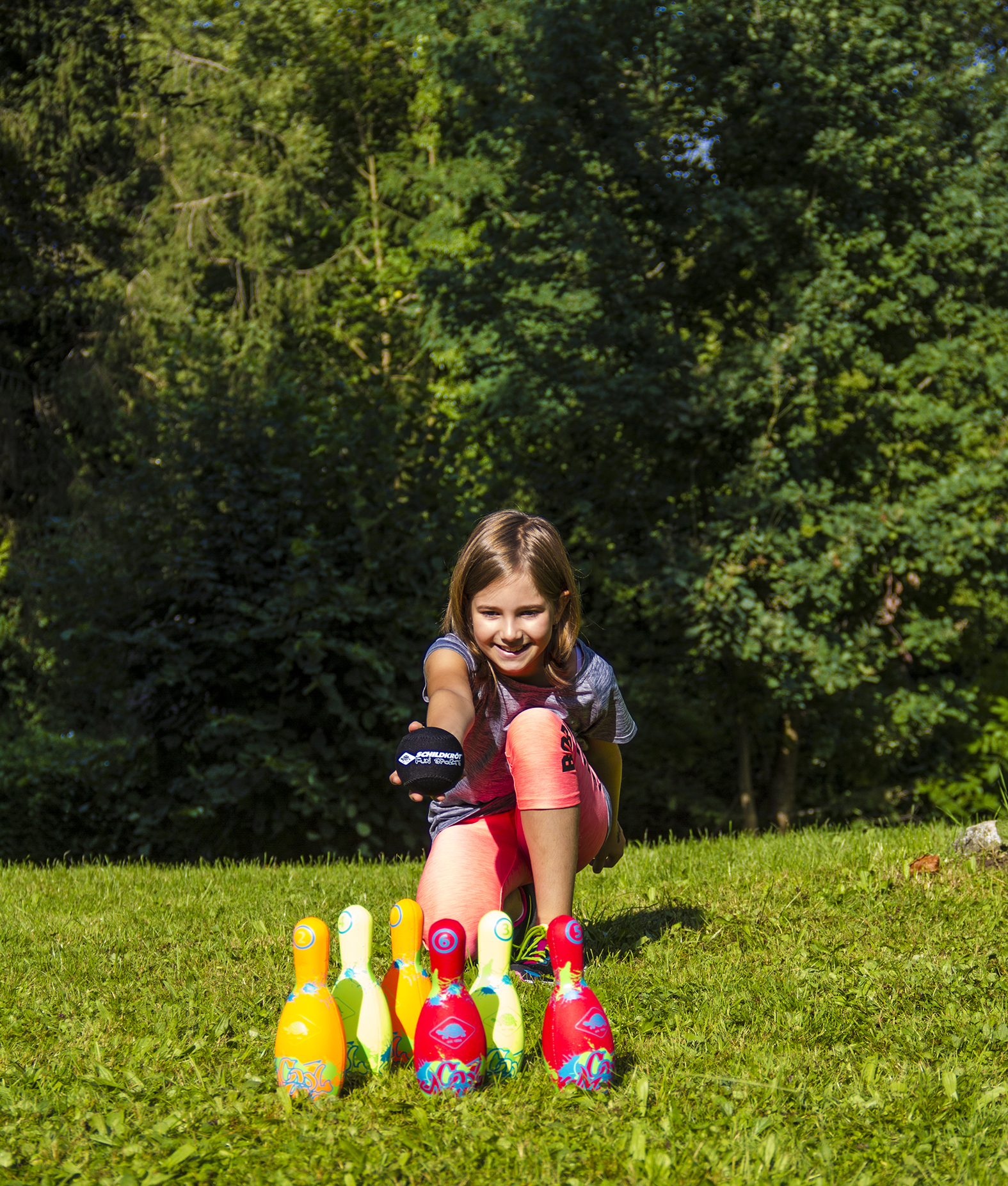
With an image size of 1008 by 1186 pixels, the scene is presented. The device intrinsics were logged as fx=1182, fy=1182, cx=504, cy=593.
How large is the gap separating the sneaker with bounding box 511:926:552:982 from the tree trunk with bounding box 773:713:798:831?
35.7 ft

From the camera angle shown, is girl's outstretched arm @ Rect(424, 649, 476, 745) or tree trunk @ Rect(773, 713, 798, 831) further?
tree trunk @ Rect(773, 713, 798, 831)

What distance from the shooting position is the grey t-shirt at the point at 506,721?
3344mm

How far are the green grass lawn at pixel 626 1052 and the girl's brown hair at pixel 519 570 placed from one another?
3.00ft

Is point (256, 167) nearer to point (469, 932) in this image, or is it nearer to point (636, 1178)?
point (469, 932)

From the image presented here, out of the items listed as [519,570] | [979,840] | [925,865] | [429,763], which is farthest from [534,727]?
[979,840]

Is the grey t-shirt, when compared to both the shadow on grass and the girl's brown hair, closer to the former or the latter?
the girl's brown hair

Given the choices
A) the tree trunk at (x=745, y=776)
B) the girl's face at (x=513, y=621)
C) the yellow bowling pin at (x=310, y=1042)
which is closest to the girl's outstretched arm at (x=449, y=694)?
the girl's face at (x=513, y=621)

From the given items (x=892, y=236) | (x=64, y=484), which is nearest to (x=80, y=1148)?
(x=892, y=236)

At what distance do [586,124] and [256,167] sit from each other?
6.61 meters

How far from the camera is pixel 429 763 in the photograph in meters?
2.46

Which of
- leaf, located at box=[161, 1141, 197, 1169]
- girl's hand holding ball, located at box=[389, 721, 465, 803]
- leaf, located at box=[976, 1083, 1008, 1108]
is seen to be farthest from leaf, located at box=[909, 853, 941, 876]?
leaf, located at box=[161, 1141, 197, 1169]

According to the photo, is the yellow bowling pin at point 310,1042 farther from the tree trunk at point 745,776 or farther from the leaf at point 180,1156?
the tree trunk at point 745,776

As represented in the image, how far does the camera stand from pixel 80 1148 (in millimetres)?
2176

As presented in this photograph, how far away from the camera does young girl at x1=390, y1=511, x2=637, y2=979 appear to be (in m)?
3.01
